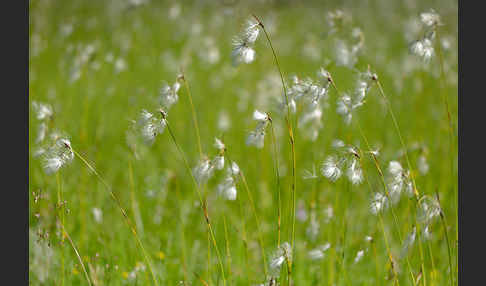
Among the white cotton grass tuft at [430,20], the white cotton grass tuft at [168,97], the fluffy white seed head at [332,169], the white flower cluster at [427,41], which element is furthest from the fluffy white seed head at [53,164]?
the white cotton grass tuft at [430,20]

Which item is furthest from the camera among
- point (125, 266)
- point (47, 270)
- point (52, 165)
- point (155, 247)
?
point (155, 247)

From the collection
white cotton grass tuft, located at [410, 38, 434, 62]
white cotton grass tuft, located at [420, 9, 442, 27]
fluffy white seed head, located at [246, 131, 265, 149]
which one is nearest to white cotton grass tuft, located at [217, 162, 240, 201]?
fluffy white seed head, located at [246, 131, 265, 149]

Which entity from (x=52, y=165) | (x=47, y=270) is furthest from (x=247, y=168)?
(x=52, y=165)

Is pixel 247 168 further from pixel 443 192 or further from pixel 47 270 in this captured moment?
pixel 47 270

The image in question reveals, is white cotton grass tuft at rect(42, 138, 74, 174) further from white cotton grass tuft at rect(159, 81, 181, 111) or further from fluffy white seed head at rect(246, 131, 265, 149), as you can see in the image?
fluffy white seed head at rect(246, 131, 265, 149)

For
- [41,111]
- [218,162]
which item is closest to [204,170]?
[218,162]

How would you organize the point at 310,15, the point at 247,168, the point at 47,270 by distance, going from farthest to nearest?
1. the point at 310,15
2. the point at 247,168
3. the point at 47,270
